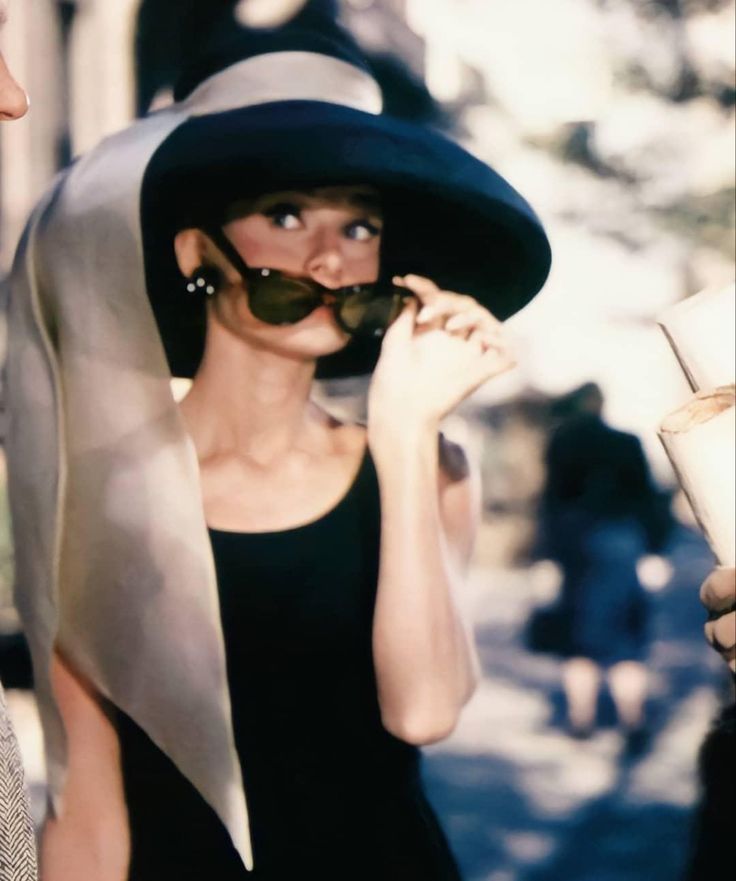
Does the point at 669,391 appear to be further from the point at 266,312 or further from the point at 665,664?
the point at 266,312

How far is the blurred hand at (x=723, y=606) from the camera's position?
1356 mm

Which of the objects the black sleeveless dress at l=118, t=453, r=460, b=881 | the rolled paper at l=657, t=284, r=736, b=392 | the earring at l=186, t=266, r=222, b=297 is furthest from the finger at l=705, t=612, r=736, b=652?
the earring at l=186, t=266, r=222, b=297

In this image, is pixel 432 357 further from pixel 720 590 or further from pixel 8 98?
pixel 8 98

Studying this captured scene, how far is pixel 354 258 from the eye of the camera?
149cm

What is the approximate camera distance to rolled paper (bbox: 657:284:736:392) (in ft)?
4.57

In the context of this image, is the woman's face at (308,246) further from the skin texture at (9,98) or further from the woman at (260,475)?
the skin texture at (9,98)

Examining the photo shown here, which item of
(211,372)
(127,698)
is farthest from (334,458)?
(127,698)

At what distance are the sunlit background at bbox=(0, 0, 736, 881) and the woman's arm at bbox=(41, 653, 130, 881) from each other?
52mm

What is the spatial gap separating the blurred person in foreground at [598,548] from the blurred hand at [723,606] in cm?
11

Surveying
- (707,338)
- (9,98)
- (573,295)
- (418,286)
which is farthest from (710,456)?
(9,98)

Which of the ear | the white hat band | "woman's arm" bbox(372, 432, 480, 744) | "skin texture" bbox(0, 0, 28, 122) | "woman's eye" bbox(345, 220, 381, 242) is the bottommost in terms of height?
"woman's arm" bbox(372, 432, 480, 744)

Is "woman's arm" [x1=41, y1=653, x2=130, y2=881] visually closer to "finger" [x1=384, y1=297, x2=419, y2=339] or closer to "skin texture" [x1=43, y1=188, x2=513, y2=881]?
"skin texture" [x1=43, y1=188, x2=513, y2=881]

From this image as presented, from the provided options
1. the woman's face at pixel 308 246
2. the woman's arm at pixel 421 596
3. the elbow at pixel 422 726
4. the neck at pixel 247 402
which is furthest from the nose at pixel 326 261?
the elbow at pixel 422 726

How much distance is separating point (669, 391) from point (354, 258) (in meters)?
0.46
